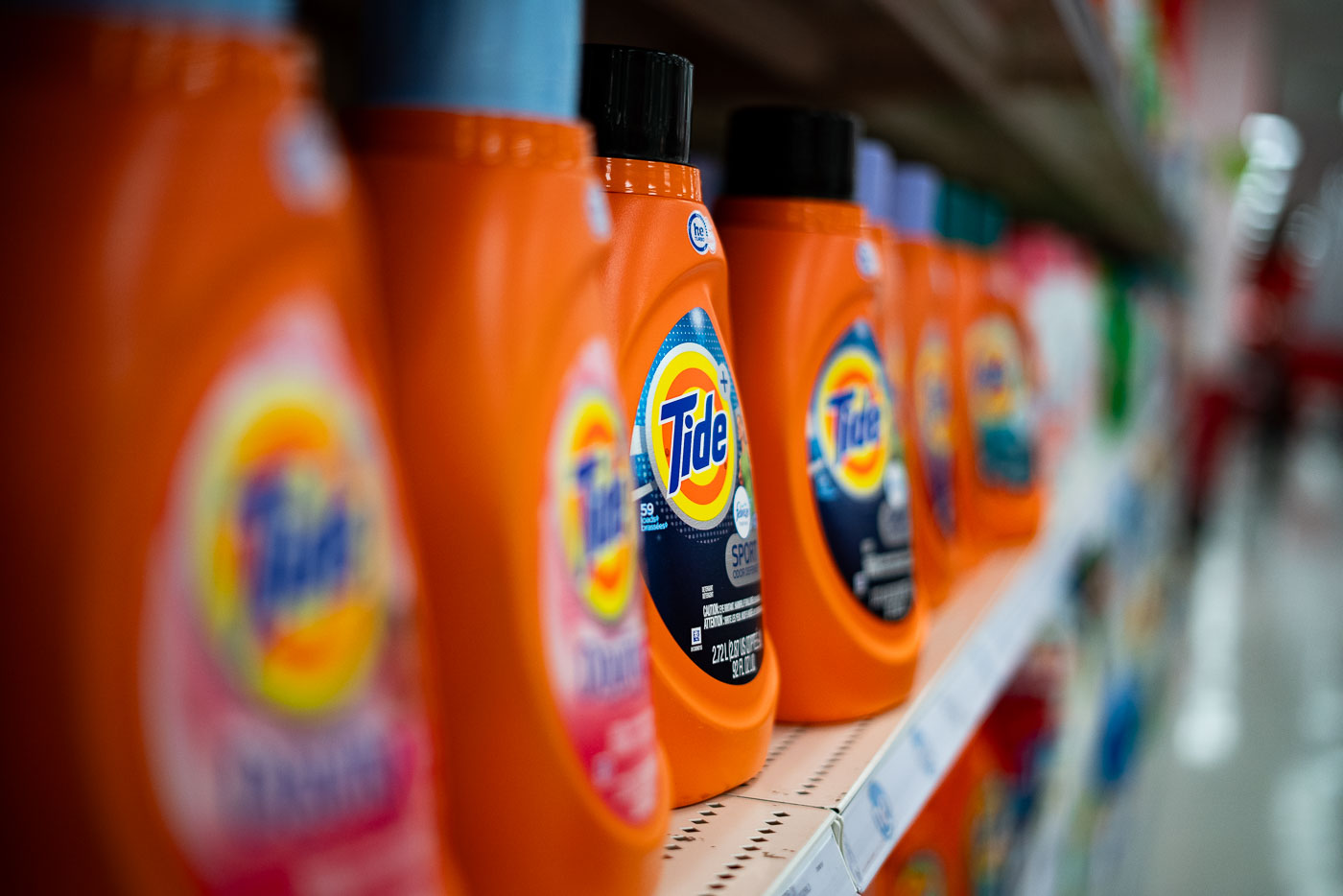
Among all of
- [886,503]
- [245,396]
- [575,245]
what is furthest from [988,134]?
[245,396]

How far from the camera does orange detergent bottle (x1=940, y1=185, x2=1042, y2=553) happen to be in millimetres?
1151

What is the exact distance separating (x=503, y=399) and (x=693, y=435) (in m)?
0.18

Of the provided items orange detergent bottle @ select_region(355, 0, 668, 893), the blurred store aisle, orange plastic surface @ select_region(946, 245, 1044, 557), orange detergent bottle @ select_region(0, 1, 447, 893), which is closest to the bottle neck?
orange detergent bottle @ select_region(355, 0, 668, 893)

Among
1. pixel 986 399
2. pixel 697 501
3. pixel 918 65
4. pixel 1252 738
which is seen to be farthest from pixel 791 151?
pixel 1252 738

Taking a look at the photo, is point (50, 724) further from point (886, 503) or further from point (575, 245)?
point (886, 503)

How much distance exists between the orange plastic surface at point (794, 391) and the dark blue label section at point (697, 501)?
77 millimetres

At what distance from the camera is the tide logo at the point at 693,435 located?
505 millimetres

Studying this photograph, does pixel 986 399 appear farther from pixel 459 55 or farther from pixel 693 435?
pixel 459 55

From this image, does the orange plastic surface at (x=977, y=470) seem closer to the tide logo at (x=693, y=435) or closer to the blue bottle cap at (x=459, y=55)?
the tide logo at (x=693, y=435)

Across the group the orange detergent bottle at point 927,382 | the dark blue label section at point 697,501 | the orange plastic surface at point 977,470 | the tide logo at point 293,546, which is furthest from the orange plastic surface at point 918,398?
the tide logo at point 293,546

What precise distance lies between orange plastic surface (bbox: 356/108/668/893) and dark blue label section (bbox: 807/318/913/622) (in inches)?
11.9

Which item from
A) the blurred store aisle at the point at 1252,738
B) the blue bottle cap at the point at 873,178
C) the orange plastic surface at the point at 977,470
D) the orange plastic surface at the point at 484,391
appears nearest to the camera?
the orange plastic surface at the point at 484,391

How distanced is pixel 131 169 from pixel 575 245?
0.49 feet

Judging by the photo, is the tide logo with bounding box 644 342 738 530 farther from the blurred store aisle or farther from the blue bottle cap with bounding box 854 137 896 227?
the blurred store aisle
